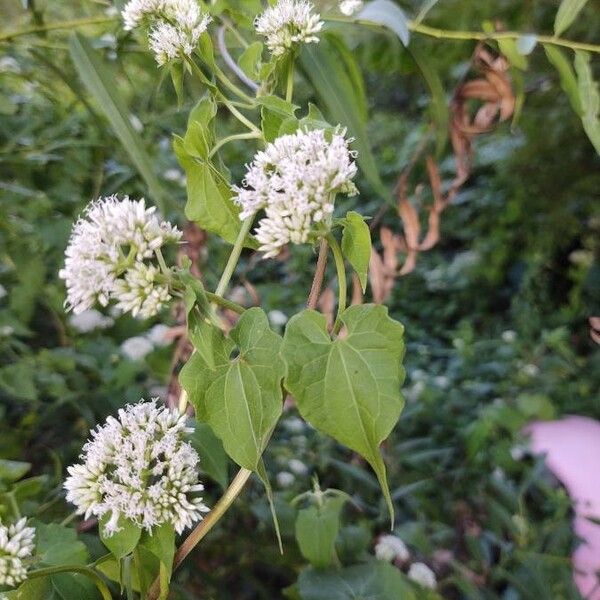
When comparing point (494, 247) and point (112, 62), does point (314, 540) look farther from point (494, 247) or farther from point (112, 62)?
point (494, 247)

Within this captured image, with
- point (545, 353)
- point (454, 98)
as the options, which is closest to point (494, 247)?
point (545, 353)

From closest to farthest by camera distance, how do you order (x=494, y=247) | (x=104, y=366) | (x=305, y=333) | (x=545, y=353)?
(x=305, y=333) < (x=104, y=366) < (x=545, y=353) < (x=494, y=247)

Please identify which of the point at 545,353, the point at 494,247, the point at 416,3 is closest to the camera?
the point at 416,3

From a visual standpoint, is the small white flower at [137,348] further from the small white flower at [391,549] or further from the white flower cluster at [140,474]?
the white flower cluster at [140,474]

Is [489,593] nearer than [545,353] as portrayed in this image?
Yes

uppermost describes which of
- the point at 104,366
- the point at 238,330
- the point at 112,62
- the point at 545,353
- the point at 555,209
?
the point at 112,62

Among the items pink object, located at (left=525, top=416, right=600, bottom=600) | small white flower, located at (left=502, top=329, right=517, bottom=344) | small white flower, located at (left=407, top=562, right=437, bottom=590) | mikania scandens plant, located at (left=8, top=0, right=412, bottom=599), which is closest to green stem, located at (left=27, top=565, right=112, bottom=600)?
mikania scandens plant, located at (left=8, top=0, right=412, bottom=599)

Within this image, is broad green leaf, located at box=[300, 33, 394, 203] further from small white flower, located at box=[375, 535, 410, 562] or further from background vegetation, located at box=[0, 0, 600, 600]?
Result: small white flower, located at box=[375, 535, 410, 562]

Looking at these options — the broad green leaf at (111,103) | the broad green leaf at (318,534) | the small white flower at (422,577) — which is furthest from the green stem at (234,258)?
the small white flower at (422,577)

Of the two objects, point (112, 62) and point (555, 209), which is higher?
point (112, 62)
